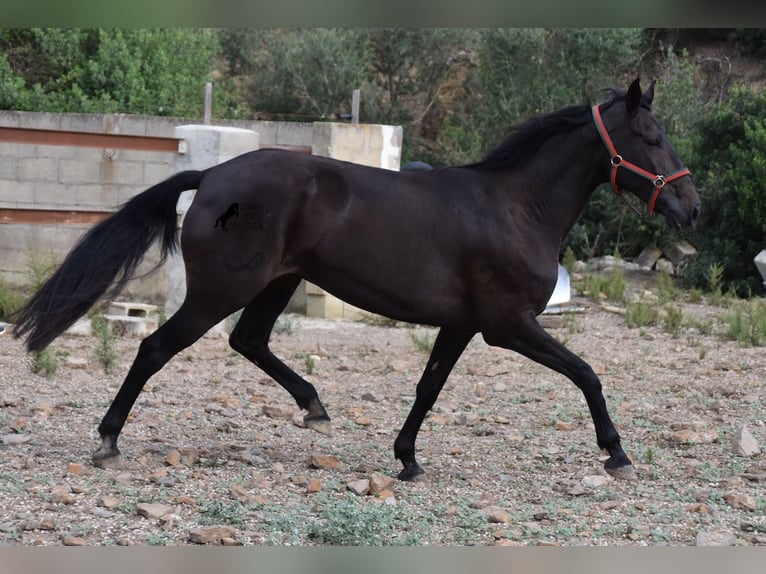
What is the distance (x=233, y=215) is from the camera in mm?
5246

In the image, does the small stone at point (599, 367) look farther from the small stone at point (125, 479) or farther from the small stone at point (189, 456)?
the small stone at point (125, 479)

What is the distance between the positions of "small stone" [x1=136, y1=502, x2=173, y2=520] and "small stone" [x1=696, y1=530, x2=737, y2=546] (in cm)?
227

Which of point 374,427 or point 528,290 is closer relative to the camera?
point 528,290

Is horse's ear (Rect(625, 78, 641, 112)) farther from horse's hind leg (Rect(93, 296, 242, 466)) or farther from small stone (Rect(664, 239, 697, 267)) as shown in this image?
small stone (Rect(664, 239, 697, 267))

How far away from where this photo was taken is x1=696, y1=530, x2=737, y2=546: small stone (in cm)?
437

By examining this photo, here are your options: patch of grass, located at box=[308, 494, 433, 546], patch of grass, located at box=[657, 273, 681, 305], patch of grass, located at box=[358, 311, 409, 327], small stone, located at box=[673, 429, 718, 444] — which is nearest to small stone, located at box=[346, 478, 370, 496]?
patch of grass, located at box=[308, 494, 433, 546]

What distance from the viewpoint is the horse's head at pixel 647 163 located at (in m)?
5.42

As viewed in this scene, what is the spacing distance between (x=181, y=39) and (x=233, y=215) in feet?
43.6

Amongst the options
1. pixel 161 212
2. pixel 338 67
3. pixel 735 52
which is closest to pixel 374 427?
pixel 161 212

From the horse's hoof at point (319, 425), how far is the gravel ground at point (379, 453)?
0.26 ft

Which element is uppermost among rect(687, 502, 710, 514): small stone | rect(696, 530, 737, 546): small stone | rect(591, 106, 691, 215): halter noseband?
rect(591, 106, 691, 215): halter noseband

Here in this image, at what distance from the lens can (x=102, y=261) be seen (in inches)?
220

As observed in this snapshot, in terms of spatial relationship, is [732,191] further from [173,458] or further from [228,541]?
[228,541]

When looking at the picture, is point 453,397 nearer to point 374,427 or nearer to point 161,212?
point 374,427
